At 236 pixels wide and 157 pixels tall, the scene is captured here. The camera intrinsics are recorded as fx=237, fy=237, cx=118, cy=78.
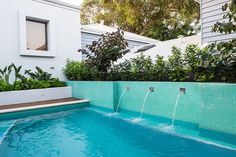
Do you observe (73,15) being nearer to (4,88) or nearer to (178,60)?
(4,88)

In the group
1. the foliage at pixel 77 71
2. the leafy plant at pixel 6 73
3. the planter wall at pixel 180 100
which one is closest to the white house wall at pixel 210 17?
the planter wall at pixel 180 100

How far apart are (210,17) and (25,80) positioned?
25.4ft

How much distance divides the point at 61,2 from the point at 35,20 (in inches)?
66.1

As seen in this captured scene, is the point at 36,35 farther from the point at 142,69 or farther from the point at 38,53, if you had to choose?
the point at 142,69

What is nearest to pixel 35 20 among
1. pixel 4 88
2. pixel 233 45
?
pixel 4 88

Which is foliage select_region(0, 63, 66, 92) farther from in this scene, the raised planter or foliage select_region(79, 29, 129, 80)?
foliage select_region(79, 29, 129, 80)

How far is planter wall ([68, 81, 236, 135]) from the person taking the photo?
5047 millimetres

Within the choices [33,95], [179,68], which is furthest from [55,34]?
[179,68]

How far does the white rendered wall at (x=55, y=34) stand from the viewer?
10.2 m

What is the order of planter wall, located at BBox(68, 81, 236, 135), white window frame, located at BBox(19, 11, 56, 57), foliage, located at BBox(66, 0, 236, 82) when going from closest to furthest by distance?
foliage, located at BBox(66, 0, 236, 82) < planter wall, located at BBox(68, 81, 236, 135) < white window frame, located at BBox(19, 11, 56, 57)

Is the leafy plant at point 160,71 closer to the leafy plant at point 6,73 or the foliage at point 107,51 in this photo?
Answer: the foliage at point 107,51

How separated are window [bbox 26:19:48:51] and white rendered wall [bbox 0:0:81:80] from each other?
20.5 inches

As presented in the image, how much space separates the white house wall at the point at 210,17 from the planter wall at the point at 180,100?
3.00m

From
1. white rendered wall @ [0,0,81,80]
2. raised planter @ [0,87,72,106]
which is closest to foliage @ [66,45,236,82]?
raised planter @ [0,87,72,106]
